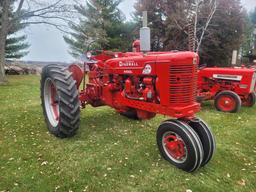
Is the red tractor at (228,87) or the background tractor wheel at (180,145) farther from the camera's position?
the red tractor at (228,87)

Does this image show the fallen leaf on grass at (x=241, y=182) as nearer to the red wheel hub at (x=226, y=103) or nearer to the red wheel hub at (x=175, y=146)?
the red wheel hub at (x=175, y=146)

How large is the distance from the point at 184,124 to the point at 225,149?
1.29 m

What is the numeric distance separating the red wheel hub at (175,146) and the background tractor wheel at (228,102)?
394 cm

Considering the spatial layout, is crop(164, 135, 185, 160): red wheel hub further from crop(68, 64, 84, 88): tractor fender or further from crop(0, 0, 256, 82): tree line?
crop(0, 0, 256, 82): tree line

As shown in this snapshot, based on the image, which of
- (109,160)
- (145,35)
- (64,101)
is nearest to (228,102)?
(145,35)

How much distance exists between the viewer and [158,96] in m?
3.67

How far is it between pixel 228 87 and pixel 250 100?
97cm

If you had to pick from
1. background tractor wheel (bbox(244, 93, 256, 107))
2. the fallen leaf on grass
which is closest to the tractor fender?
the fallen leaf on grass

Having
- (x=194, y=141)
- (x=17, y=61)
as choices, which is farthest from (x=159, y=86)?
(x=17, y=61)

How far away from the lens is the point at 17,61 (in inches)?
788

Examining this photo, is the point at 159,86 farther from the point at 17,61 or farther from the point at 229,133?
the point at 17,61

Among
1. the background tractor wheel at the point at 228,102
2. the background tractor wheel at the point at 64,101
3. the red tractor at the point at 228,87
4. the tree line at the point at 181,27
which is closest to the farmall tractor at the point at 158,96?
the background tractor wheel at the point at 64,101

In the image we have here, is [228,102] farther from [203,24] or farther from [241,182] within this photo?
[203,24]

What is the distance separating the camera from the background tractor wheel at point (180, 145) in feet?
10.4
